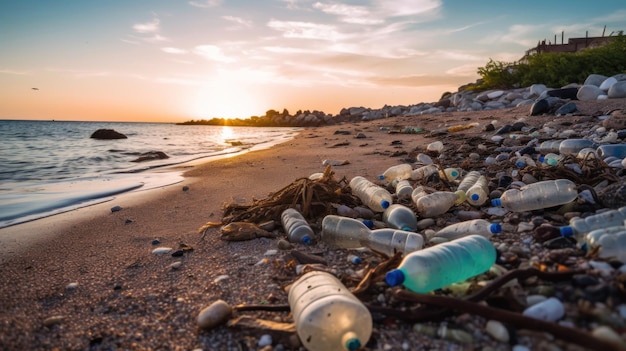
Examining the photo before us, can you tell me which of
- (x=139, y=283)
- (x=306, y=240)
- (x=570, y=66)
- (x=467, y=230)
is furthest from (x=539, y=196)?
(x=570, y=66)

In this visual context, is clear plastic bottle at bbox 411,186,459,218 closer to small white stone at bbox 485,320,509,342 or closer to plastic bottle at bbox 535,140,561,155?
small white stone at bbox 485,320,509,342

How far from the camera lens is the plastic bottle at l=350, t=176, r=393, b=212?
3237 mm

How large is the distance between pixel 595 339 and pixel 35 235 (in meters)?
3.94

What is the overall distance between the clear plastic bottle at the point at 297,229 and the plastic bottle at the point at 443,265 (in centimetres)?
103

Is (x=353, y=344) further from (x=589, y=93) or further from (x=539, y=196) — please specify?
(x=589, y=93)

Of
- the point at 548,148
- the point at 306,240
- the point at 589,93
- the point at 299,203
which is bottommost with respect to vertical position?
the point at 306,240

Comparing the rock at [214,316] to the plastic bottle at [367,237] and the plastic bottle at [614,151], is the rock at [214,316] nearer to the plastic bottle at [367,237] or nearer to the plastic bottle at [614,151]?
the plastic bottle at [367,237]

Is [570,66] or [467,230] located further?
[570,66]

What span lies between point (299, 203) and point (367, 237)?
38.7 inches

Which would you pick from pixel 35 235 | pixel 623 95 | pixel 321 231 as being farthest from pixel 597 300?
pixel 623 95

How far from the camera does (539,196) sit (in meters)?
2.80

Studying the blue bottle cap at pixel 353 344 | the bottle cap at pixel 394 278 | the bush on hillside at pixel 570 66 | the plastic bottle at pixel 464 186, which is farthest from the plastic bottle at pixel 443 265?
the bush on hillside at pixel 570 66

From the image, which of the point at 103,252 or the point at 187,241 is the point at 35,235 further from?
the point at 187,241

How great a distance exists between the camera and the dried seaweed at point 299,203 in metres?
Result: 3.21
